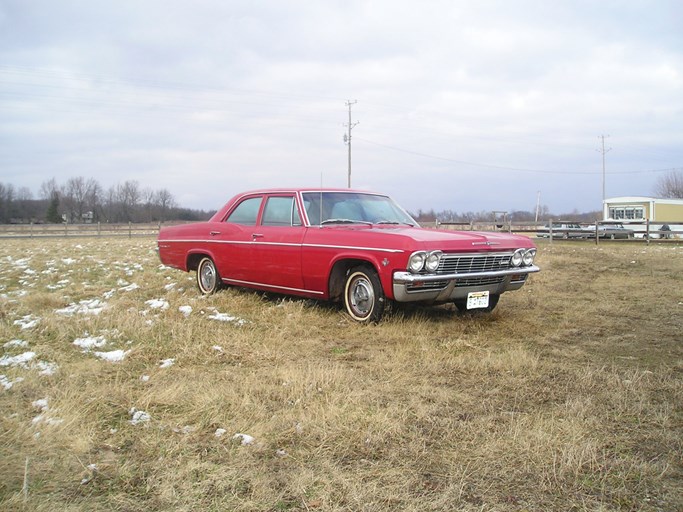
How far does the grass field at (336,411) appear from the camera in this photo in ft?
7.57

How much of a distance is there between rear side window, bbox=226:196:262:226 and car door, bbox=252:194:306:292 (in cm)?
17

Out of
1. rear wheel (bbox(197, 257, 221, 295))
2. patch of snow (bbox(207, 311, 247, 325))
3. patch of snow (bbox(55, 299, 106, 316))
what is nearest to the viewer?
patch of snow (bbox(207, 311, 247, 325))

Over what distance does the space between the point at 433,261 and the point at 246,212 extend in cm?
290

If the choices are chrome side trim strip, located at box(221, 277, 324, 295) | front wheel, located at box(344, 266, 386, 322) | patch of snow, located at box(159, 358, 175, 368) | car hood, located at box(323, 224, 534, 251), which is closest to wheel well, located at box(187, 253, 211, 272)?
chrome side trim strip, located at box(221, 277, 324, 295)

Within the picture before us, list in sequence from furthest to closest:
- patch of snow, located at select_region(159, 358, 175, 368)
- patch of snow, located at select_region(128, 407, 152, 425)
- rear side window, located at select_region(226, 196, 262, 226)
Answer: rear side window, located at select_region(226, 196, 262, 226)
patch of snow, located at select_region(159, 358, 175, 368)
patch of snow, located at select_region(128, 407, 152, 425)

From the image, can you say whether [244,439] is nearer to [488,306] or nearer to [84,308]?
[488,306]

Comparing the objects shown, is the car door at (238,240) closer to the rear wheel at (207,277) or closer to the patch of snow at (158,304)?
the rear wheel at (207,277)

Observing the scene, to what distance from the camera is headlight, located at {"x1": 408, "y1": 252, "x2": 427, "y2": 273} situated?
4938mm

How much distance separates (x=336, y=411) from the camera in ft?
10.0

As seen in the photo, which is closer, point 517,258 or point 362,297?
point 362,297

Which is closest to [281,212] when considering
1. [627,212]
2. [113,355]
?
[113,355]

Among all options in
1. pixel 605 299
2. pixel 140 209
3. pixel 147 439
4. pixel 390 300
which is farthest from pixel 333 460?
pixel 140 209

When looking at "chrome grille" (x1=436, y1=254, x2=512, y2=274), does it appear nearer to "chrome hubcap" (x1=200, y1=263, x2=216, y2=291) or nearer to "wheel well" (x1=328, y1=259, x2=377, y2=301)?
"wheel well" (x1=328, y1=259, x2=377, y2=301)

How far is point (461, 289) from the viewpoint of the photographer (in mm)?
5285
